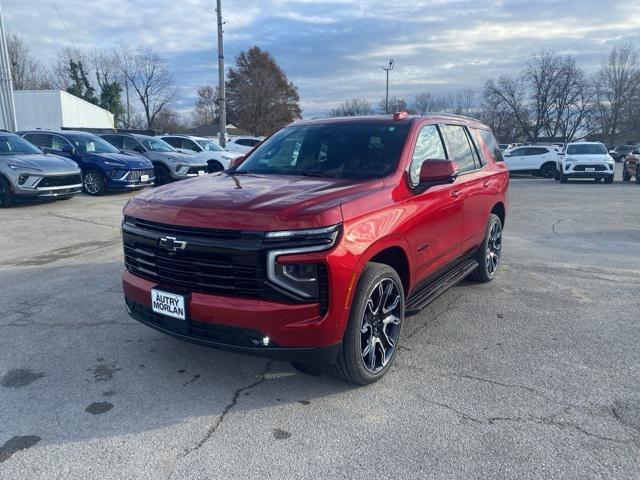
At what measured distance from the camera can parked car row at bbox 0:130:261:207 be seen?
36.7 feet

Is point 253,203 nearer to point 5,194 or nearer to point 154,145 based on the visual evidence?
point 5,194

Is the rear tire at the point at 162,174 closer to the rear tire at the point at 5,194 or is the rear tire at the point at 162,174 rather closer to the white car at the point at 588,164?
the rear tire at the point at 5,194

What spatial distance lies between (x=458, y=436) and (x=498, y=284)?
3437 mm

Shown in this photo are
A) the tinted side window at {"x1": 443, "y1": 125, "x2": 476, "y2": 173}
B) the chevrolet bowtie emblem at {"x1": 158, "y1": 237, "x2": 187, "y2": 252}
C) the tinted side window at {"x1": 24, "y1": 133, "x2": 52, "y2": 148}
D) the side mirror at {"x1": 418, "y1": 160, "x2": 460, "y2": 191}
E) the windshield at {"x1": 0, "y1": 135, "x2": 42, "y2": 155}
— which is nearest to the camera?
the chevrolet bowtie emblem at {"x1": 158, "y1": 237, "x2": 187, "y2": 252}

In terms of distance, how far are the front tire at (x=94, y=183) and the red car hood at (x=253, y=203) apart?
10.9 m

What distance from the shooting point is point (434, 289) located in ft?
14.4

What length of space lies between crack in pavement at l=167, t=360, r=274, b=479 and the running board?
1.19 m

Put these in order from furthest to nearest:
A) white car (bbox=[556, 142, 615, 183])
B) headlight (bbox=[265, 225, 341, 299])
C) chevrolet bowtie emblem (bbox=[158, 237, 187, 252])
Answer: white car (bbox=[556, 142, 615, 183]) < chevrolet bowtie emblem (bbox=[158, 237, 187, 252]) < headlight (bbox=[265, 225, 341, 299])

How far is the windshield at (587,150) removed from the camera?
71.9ft

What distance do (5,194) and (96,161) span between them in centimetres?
285

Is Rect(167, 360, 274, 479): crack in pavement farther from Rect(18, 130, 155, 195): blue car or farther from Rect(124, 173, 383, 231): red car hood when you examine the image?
Rect(18, 130, 155, 195): blue car

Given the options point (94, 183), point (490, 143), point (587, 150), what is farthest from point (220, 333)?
point (587, 150)

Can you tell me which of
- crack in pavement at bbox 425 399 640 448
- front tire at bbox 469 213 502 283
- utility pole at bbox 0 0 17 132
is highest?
utility pole at bbox 0 0 17 132

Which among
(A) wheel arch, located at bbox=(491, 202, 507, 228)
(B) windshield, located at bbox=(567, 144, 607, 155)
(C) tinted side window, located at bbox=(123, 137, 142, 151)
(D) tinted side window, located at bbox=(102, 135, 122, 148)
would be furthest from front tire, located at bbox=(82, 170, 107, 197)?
(B) windshield, located at bbox=(567, 144, 607, 155)
